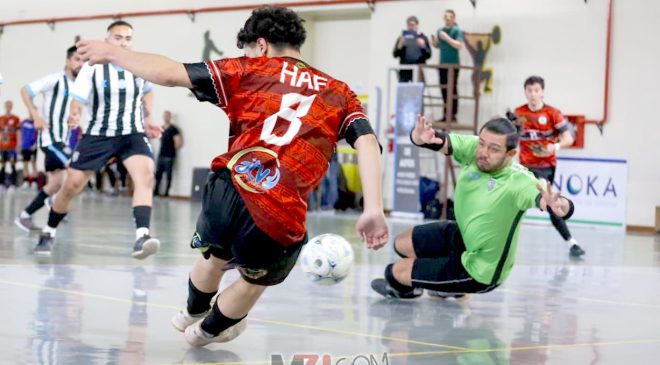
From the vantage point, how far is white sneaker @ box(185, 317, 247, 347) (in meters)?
5.29

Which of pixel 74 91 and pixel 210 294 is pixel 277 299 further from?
pixel 74 91

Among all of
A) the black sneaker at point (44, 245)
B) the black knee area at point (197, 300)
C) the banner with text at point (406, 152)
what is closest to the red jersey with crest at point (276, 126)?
the black knee area at point (197, 300)

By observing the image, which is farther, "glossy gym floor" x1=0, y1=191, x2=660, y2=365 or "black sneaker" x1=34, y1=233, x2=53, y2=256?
"black sneaker" x1=34, y1=233, x2=53, y2=256

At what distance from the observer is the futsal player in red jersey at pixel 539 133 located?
43.2 feet

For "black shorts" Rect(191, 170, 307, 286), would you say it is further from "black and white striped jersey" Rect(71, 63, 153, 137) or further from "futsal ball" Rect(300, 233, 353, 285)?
"black and white striped jersey" Rect(71, 63, 153, 137)

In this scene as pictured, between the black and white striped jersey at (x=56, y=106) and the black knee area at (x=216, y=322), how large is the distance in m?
7.29

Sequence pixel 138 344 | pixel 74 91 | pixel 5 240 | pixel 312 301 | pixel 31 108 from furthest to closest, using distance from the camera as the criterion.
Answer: pixel 31 108, pixel 5 240, pixel 74 91, pixel 312 301, pixel 138 344

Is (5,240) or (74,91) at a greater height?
(74,91)

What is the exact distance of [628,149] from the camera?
63.0 feet

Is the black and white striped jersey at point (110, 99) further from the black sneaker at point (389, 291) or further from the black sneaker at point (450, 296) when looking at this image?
the black sneaker at point (450, 296)

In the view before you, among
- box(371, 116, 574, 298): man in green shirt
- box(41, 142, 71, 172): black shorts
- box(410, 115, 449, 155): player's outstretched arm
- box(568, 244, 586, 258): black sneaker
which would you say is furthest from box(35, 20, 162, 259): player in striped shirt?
box(568, 244, 586, 258): black sneaker

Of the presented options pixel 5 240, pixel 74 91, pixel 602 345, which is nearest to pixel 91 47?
pixel 602 345

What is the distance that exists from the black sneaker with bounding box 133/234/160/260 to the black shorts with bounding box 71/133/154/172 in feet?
2.80

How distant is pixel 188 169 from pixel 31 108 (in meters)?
14.3
